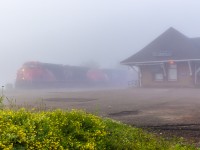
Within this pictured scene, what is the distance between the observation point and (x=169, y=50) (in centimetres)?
3641

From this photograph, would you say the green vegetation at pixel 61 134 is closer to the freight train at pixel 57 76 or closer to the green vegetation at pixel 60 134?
the green vegetation at pixel 60 134

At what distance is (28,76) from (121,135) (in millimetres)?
35197

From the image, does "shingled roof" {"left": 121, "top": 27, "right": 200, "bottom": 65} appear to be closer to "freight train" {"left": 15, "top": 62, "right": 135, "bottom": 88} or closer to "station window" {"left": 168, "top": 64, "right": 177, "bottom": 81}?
"station window" {"left": 168, "top": 64, "right": 177, "bottom": 81}

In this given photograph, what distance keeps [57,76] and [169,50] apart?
55.3ft

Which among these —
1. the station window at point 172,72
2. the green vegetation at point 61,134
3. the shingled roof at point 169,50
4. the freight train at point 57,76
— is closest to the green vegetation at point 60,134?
the green vegetation at point 61,134

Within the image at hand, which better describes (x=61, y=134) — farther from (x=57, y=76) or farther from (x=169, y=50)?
(x=57, y=76)

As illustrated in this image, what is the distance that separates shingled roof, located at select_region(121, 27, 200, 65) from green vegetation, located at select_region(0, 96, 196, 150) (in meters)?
29.4

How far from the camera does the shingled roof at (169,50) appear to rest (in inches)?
1382

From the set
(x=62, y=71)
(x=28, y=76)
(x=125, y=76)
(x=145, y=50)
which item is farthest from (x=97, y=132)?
(x=125, y=76)

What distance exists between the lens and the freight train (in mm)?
40116

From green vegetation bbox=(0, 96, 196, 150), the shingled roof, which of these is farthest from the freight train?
green vegetation bbox=(0, 96, 196, 150)

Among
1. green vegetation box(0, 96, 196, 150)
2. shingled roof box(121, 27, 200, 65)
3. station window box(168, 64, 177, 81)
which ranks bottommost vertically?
green vegetation box(0, 96, 196, 150)

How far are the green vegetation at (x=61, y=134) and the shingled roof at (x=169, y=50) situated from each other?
29.4 metres

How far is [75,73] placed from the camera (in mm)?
48406
